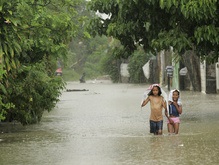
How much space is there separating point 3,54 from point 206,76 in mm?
23380

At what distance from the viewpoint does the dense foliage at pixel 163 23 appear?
1591 centimetres

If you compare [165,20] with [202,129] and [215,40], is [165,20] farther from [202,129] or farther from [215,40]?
[202,129]

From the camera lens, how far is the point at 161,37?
17.2 meters

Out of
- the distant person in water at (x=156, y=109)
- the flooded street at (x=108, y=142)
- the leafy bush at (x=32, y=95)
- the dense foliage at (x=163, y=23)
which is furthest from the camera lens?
the leafy bush at (x=32, y=95)

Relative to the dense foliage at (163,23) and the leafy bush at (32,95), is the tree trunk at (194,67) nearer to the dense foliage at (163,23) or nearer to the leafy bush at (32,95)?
the dense foliage at (163,23)

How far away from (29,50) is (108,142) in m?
3.09

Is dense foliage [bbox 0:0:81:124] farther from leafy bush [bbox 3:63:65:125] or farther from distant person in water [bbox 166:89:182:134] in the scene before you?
distant person in water [bbox 166:89:182:134]

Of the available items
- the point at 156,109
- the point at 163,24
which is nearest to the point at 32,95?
the point at 163,24

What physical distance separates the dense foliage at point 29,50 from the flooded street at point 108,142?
70 cm

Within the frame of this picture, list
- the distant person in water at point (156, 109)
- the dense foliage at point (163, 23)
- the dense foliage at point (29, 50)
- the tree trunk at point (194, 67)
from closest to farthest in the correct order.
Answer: the dense foliage at point (29, 50) < the distant person in water at point (156, 109) < the dense foliage at point (163, 23) < the tree trunk at point (194, 67)

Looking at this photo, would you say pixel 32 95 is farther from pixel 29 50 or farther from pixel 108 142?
pixel 108 142

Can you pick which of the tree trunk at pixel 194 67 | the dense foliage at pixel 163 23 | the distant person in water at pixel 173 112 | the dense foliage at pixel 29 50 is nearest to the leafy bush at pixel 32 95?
the dense foliage at pixel 29 50

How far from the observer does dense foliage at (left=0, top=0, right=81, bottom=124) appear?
1237 cm

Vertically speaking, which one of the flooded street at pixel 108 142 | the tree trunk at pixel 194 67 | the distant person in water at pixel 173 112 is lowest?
the flooded street at pixel 108 142
